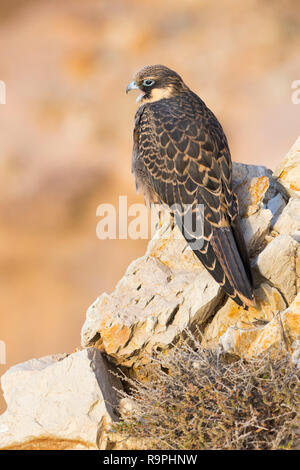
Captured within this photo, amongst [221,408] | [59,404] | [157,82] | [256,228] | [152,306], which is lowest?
[59,404]

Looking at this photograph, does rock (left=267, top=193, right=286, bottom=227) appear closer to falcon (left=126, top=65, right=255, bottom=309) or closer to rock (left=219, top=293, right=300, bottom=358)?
falcon (left=126, top=65, right=255, bottom=309)

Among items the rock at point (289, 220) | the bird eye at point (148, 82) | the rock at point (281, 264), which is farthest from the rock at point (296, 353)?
the bird eye at point (148, 82)

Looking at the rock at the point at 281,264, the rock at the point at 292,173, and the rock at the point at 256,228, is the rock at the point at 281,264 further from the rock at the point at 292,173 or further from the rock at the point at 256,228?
the rock at the point at 292,173

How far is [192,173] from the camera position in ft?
13.5

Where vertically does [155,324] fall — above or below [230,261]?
below

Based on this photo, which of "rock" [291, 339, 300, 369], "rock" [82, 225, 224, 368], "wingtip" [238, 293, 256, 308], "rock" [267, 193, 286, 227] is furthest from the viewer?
"rock" [267, 193, 286, 227]

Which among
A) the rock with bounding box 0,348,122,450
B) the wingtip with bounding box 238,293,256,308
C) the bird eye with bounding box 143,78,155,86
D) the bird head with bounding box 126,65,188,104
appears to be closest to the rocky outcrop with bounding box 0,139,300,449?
the rock with bounding box 0,348,122,450

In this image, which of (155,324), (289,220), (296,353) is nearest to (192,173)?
(289,220)

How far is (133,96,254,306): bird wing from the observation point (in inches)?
153

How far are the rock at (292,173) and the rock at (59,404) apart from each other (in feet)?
7.84

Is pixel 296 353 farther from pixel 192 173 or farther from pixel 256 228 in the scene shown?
pixel 192 173

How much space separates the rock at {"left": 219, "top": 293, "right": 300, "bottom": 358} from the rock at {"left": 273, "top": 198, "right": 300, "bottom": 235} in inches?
34.0

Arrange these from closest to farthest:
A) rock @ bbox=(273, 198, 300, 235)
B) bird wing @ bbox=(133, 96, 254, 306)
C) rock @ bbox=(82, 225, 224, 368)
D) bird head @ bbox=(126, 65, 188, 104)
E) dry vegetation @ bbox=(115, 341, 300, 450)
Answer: dry vegetation @ bbox=(115, 341, 300, 450) → bird wing @ bbox=(133, 96, 254, 306) → rock @ bbox=(82, 225, 224, 368) → rock @ bbox=(273, 198, 300, 235) → bird head @ bbox=(126, 65, 188, 104)

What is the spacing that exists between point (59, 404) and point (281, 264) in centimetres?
196
